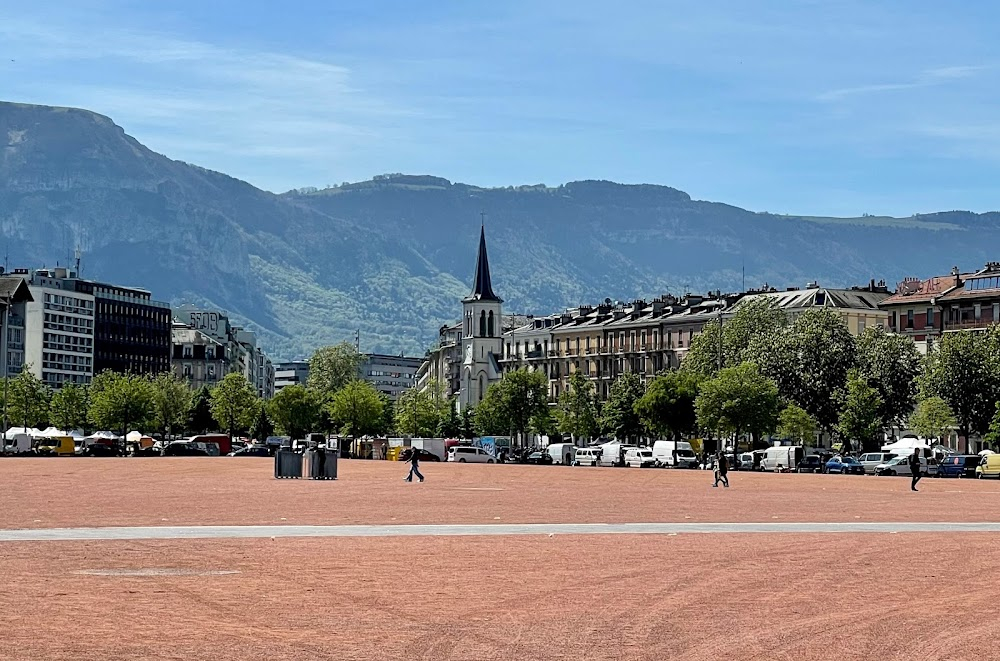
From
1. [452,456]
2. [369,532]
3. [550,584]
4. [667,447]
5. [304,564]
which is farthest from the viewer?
[452,456]

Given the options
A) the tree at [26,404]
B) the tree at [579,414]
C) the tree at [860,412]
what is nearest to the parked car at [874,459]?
the tree at [860,412]

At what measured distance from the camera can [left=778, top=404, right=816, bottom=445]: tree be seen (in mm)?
125500

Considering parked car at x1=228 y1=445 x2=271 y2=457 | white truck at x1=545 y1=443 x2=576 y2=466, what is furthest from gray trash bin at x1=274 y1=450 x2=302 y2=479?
parked car at x1=228 y1=445 x2=271 y2=457

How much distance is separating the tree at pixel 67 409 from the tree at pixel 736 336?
72.3m

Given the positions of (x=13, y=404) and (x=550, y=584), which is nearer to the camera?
(x=550, y=584)

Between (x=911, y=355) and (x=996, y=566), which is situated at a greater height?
(x=911, y=355)

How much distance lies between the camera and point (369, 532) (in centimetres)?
3488

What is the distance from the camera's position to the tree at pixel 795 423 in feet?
412

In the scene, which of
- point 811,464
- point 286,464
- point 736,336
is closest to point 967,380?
point 811,464

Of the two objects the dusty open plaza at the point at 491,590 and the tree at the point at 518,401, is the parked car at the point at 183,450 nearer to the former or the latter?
the tree at the point at 518,401

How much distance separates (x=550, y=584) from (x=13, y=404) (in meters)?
165

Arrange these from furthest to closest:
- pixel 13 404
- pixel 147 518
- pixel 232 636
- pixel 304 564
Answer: pixel 13 404, pixel 147 518, pixel 304 564, pixel 232 636

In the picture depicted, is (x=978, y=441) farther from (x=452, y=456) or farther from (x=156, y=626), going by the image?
(x=156, y=626)

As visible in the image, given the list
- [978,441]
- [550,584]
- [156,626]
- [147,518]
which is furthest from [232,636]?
[978,441]
